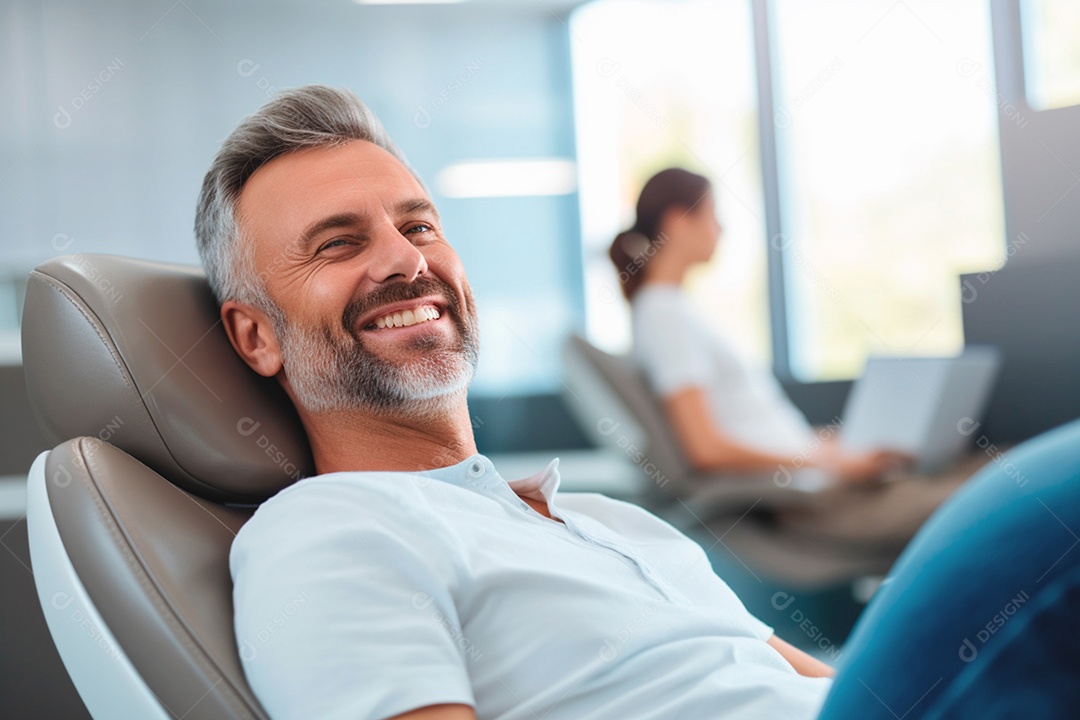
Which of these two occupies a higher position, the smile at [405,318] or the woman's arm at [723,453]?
the smile at [405,318]

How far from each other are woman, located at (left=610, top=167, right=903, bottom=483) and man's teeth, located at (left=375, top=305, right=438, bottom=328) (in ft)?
4.52

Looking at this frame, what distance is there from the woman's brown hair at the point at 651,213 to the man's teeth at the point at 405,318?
1.49 m

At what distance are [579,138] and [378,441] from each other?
4195 mm

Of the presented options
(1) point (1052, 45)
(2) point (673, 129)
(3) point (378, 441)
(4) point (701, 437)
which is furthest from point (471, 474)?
(2) point (673, 129)

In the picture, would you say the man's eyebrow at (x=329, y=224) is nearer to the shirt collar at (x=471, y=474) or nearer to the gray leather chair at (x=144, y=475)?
the gray leather chair at (x=144, y=475)

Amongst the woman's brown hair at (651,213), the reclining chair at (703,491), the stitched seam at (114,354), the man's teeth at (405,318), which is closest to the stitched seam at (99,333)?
the stitched seam at (114,354)

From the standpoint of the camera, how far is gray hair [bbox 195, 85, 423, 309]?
1.07 meters

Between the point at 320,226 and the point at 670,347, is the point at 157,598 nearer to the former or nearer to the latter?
the point at 320,226

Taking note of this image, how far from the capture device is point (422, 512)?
82cm

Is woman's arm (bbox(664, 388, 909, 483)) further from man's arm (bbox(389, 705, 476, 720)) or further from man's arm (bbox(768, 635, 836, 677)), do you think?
man's arm (bbox(389, 705, 476, 720))

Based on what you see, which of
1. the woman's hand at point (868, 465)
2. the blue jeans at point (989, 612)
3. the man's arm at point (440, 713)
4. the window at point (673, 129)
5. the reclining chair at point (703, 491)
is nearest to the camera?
the blue jeans at point (989, 612)

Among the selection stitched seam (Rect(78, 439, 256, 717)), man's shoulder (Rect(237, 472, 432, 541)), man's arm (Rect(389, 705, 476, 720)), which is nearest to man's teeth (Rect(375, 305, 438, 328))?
man's shoulder (Rect(237, 472, 432, 541))

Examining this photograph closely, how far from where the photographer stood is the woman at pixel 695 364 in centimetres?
238

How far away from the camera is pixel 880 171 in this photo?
13.4 ft
